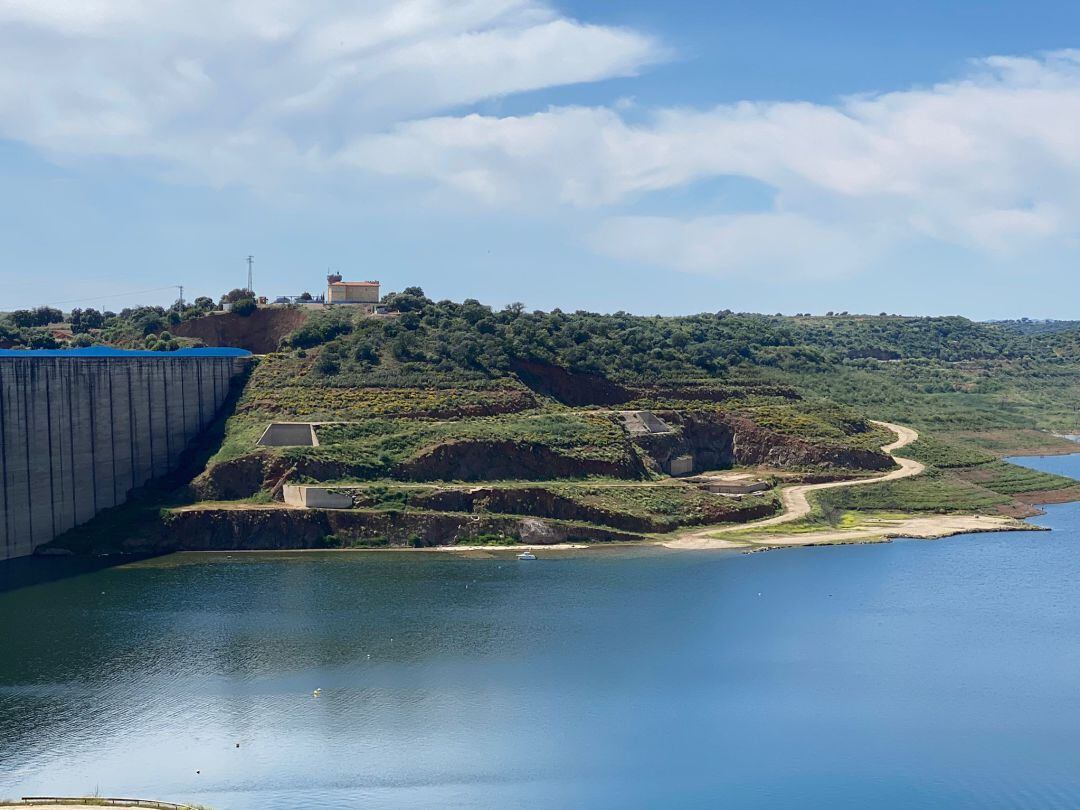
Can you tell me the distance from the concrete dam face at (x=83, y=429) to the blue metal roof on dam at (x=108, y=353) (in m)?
0.15

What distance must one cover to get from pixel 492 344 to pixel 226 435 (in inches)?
1059

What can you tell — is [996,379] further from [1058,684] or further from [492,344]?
[1058,684]

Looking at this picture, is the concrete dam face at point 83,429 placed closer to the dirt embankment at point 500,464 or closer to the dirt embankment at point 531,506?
the dirt embankment at point 500,464

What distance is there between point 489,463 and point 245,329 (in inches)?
1650

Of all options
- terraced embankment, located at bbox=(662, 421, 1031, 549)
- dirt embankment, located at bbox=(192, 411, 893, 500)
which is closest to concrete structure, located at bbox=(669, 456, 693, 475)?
dirt embankment, located at bbox=(192, 411, 893, 500)

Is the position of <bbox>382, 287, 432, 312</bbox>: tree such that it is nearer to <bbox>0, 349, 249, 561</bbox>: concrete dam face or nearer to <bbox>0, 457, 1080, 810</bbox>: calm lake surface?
<bbox>0, 349, 249, 561</bbox>: concrete dam face

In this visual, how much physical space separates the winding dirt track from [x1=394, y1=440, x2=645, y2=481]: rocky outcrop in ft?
38.0

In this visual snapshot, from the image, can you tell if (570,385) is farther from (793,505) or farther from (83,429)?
(83,429)

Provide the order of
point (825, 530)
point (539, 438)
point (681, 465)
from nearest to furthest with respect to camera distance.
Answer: point (825, 530), point (539, 438), point (681, 465)

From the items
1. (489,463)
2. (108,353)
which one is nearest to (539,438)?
(489,463)

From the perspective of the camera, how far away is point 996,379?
18175 centimetres

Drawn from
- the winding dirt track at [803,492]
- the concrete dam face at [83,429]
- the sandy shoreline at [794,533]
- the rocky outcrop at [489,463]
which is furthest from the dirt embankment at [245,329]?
the winding dirt track at [803,492]

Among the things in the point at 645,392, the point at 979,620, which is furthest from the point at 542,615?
the point at 645,392

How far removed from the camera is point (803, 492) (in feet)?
333
